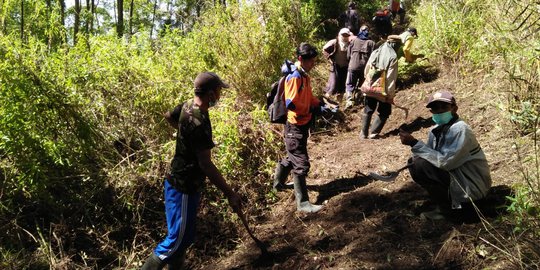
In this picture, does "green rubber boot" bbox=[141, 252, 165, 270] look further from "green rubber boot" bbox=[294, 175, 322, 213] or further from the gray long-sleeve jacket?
the gray long-sleeve jacket

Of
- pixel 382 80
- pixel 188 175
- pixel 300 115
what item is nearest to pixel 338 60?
pixel 382 80

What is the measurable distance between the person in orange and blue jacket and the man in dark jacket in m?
2.98

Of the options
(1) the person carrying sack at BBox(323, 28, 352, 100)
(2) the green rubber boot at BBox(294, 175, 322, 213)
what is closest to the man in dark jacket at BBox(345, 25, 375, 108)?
(1) the person carrying sack at BBox(323, 28, 352, 100)

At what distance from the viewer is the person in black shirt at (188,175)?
9.37 feet

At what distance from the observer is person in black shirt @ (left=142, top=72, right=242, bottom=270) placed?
2.86 m

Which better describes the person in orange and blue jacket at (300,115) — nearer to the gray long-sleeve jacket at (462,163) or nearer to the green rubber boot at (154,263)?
the gray long-sleeve jacket at (462,163)

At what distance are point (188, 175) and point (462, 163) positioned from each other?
2.23 m

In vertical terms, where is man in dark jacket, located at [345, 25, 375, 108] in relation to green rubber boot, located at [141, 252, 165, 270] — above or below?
above

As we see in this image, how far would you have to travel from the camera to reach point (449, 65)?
739cm

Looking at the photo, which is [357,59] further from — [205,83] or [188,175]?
[188,175]

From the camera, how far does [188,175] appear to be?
117 inches

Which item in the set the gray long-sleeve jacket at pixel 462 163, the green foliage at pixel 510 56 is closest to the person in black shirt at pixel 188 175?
the gray long-sleeve jacket at pixel 462 163

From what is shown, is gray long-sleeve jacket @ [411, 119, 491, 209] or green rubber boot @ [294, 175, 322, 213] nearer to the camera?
gray long-sleeve jacket @ [411, 119, 491, 209]

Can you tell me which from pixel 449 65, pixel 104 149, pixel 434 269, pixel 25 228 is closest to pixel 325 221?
pixel 434 269
